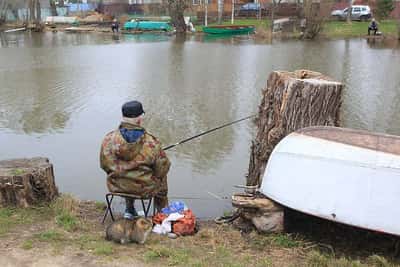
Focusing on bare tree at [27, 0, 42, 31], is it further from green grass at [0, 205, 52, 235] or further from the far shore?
green grass at [0, 205, 52, 235]

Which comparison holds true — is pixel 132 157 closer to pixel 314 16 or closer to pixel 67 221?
pixel 67 221

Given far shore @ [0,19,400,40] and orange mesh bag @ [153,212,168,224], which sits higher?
far shore @ [0,19,400,40]

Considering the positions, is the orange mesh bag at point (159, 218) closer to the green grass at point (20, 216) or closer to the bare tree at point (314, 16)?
the green grass at point (20, 216)

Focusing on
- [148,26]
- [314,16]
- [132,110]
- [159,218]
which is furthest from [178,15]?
[132,110]

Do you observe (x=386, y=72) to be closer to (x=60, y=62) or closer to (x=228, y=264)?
(x=60, y=62)

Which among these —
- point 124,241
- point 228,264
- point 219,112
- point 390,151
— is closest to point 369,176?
point 390,151

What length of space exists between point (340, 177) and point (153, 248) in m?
1.65

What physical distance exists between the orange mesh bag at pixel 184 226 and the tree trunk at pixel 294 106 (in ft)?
3.44

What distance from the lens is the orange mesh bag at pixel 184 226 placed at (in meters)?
5.01

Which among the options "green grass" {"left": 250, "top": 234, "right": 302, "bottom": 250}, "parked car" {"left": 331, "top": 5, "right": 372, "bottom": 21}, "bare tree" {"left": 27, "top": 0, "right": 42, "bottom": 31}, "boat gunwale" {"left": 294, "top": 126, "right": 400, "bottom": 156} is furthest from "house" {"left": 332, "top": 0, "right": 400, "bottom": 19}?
"green grass" {"left": 250, "top": 234, "right": 302, "bottom": 250}

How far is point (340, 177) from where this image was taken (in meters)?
4.45

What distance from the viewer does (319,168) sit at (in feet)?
15.0

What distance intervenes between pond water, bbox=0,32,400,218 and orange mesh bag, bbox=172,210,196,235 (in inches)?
52.1

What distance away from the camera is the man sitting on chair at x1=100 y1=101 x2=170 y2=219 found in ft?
15.1
